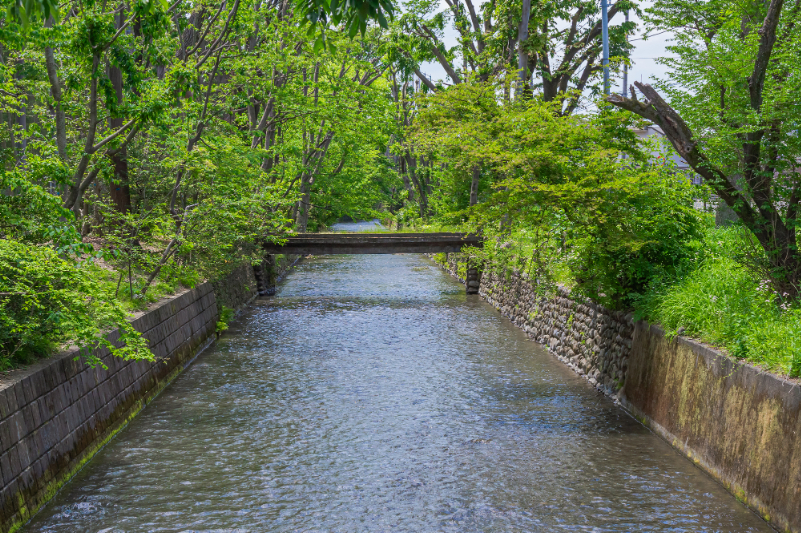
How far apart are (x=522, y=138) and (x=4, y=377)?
424 inches

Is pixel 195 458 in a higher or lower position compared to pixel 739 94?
lower

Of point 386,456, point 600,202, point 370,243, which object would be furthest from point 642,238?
point 370,243

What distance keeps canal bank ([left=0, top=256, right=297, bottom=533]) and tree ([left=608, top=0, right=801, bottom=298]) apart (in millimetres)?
8315

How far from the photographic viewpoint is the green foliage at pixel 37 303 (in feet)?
26.4

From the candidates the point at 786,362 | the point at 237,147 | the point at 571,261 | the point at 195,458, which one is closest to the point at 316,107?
the point at 237,147

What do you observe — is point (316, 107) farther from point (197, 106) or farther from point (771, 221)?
point (771, 221)

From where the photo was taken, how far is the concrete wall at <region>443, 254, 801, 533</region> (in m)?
7.17

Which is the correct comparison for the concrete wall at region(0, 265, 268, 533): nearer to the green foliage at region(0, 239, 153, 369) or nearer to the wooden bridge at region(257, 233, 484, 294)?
the green foliage at region(0, 239, 153, 369)

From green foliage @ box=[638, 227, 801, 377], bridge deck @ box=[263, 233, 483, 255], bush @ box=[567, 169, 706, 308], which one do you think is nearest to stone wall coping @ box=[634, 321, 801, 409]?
green foliage @ box=[638, 227, 801, 377]

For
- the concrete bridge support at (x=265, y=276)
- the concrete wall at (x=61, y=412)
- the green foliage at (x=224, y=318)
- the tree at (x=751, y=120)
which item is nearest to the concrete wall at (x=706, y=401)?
the tree at (x=751, y=120)

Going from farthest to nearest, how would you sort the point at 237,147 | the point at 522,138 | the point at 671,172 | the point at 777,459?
1. the point at 237,147
2. the point at 522,138
3. the point at 671,172
4. the point at 777,459

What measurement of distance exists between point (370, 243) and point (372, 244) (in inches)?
3.8

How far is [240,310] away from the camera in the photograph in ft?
78.3

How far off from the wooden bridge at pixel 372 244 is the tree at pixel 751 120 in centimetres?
1785
